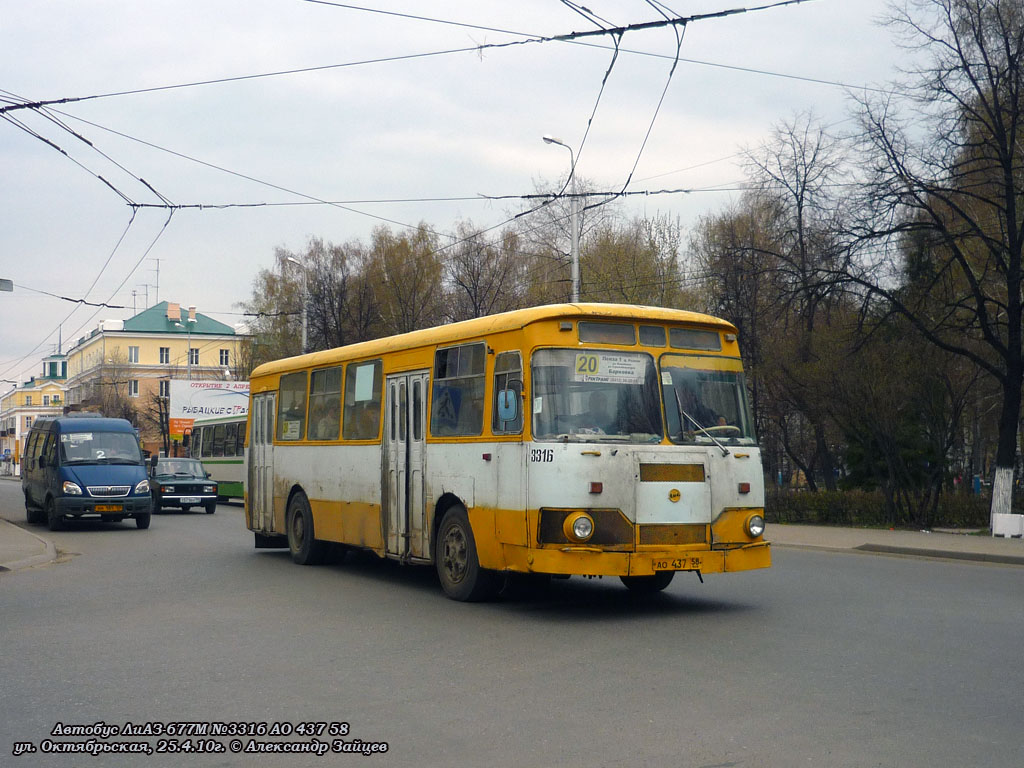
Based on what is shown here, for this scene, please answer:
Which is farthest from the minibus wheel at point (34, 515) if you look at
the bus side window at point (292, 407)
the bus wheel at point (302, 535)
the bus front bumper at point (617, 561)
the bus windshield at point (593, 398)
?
the bus windshield at point (593, 398)

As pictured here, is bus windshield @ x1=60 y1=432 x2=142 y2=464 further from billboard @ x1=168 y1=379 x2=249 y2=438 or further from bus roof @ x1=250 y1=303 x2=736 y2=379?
billboard @ x1=168 y1=379 x2=249 y2=438

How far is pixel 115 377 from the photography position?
94562 millimetres

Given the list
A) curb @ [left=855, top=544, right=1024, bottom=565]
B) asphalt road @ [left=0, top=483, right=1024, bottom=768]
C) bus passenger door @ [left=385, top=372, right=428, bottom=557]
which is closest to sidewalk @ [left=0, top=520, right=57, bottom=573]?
asphalt road @ [left=0, top=483, right=1024, bottom=768]

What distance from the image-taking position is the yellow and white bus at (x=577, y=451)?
35.0 ft

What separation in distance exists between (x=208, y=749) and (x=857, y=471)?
1164 inches

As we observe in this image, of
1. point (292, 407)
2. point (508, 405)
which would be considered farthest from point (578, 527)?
point (292, 407)

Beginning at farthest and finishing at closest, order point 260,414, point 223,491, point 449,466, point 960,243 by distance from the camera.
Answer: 1. point 223,491
2. point 960,243
3. point 260,414
4. point 449,466

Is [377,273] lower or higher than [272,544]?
higher

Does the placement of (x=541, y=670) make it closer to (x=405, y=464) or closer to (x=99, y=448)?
(x=405, y=464)

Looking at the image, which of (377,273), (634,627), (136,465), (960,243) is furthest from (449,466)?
(377,273)

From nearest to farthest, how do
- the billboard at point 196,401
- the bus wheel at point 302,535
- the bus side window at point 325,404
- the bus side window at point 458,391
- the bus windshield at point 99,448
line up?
the bus side window at point 458,391 < the bus side window at point 325,404 < the bus wheel at point 302,535 < the bus windshield at point 99,448 < the billboard at point 196,401

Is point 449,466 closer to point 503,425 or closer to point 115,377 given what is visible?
point 503,425

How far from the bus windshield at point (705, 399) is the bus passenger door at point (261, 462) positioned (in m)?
8.35

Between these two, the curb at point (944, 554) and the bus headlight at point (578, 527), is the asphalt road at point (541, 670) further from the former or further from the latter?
the curb at point (944, 554)
